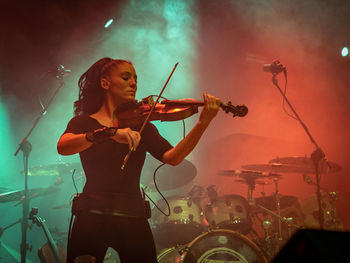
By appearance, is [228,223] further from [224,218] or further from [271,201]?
[271,201]

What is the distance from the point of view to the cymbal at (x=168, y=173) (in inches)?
186

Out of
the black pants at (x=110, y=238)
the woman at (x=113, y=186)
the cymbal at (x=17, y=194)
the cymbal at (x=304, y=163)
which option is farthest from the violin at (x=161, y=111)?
the cymbal at (x=17, y=194)

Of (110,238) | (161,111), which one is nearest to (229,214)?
(161,111)

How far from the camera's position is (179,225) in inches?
161

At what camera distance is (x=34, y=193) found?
4.86 m

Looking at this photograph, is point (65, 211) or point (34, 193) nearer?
point (34, 193)

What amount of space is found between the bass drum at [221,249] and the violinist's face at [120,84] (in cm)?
218

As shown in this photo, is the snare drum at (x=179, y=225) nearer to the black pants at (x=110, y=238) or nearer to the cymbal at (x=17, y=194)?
the cymbal at (x=17, y=194)

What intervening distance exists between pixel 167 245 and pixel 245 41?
468 cm

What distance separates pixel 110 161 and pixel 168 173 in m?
3.03

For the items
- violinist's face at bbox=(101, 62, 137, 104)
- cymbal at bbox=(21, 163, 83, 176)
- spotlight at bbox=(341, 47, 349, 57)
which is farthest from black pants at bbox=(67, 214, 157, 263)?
spotlight at bbox=(341, 47, 349, 57)

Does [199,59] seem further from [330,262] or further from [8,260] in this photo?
[330,262]

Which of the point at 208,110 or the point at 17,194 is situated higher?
the point at 208,110

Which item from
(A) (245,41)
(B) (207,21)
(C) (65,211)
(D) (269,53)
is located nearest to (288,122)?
(D) (269,53)
